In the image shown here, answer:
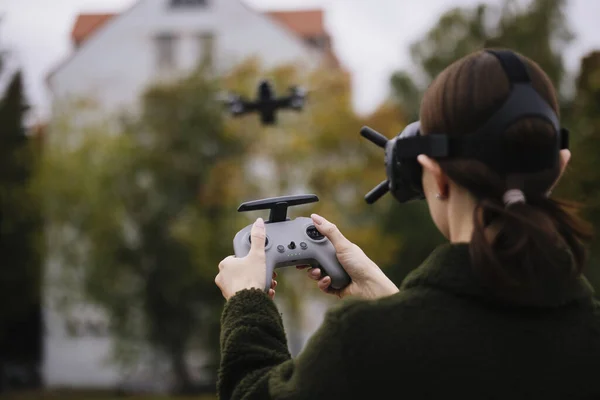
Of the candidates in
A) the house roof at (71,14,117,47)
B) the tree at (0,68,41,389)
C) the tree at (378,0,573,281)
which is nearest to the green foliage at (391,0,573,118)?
the tree at (378,0,573,281)

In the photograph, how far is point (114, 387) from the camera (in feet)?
108

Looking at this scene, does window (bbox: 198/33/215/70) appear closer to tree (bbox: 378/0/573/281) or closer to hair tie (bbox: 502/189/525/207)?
tree (bbox: 378/0/573/281)

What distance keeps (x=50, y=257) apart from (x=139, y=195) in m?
4.20

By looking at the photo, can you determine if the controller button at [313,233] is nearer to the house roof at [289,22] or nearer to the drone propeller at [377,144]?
the drone propeller at [377,144]

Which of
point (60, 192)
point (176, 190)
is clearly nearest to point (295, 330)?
point (176, 190)

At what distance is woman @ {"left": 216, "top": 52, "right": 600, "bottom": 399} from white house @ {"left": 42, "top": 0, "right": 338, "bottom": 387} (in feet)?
100

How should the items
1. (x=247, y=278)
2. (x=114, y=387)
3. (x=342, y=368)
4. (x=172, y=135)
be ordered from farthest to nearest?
(x=114, y=387), (x=172, y=135), (x=247, y=278), (x=342, y=368)

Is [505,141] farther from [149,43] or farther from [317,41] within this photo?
[317,41]

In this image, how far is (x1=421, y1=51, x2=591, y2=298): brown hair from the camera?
147cm

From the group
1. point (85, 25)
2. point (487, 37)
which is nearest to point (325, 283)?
point (487, 37)

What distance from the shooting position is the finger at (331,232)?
6.29 feet

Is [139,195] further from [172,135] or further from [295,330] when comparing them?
[295,330]

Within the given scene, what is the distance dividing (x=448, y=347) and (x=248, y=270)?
1.54 ft

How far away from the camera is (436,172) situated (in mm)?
1574
